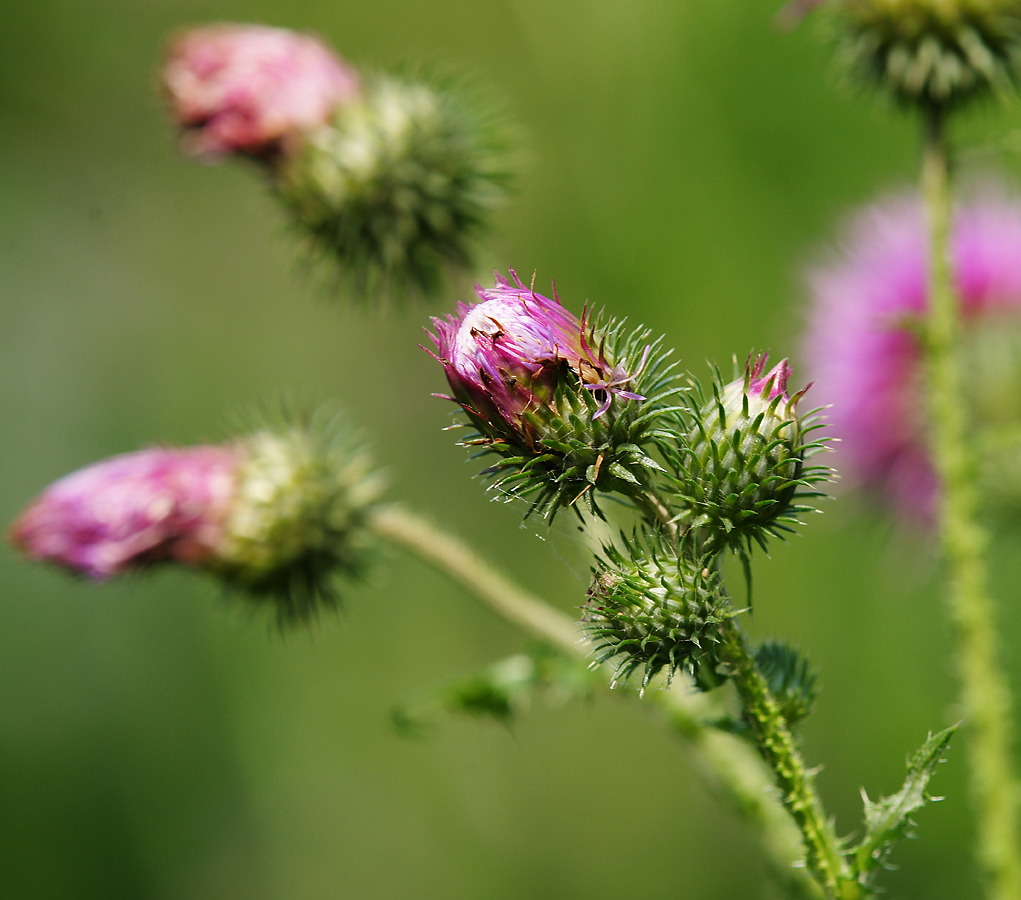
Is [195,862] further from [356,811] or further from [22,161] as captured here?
[22,161]

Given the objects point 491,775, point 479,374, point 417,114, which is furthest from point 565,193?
point 479,374

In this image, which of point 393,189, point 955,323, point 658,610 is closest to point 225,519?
Answer: point 393,189

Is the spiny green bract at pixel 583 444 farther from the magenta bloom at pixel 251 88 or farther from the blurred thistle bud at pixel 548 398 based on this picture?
the magenta bloom at pixel 251 88

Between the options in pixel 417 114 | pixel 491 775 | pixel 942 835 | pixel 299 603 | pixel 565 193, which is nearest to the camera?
pixel 299 603

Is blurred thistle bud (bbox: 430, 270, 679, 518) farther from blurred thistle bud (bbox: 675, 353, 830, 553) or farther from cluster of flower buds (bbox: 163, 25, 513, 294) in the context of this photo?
cluster of flower buds (bbox: 163, 25, 513, 294)

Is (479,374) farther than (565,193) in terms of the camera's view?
No

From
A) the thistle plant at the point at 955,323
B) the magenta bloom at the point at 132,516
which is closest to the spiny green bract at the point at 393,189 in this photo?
the magenta bloom at the point at 132,516

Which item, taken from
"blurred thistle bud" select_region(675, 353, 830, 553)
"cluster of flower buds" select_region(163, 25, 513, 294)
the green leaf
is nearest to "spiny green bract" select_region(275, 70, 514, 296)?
"cluster of flower buds" select_region(163, 25, 513, 294)
